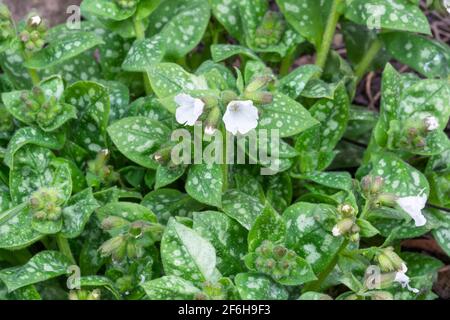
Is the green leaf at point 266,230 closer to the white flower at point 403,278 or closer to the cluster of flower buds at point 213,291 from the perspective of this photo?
the cluster of flower buds at point 213,291

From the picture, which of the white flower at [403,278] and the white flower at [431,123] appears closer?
the white flower at [403,278]

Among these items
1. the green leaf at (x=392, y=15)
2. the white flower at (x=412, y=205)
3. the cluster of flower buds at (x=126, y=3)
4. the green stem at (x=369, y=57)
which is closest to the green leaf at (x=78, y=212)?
the cluster of flower buds at (x=126, y=3)

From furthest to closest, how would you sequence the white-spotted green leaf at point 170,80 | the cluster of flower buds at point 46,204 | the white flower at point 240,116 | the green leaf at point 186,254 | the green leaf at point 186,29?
the green leaf at point 186,29, the white-spotted green leaf at point 170,80, the cluster of flower buds at point 46,204, the green leaf at point 186,254, the white flower at point 240,116

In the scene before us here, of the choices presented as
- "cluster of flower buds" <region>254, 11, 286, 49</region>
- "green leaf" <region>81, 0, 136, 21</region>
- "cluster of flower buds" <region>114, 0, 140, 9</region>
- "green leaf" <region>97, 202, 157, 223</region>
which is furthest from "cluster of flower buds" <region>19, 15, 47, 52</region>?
"cluster of flower buds" <region>254, 11, 286, 49</region>

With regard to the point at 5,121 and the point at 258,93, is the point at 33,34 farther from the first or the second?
the point at 258,93

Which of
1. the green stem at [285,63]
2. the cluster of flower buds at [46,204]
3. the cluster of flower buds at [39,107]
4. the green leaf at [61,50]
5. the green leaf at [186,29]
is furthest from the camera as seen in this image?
the green stem at [285,63]

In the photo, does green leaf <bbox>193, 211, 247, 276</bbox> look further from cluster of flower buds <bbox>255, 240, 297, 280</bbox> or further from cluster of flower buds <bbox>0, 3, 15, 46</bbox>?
cluster of flower buds <bbox>0, 3, 15, 46</bbox>

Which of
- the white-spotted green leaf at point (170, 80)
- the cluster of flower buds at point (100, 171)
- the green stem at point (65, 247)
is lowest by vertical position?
the green stem at point (65, 247)

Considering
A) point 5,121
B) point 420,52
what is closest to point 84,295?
point 5,121
